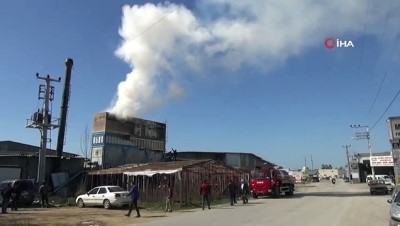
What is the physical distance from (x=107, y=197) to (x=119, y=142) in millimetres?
23242

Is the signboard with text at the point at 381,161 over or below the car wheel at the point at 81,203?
over

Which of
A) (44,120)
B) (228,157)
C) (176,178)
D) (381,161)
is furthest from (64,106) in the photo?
(381,161)

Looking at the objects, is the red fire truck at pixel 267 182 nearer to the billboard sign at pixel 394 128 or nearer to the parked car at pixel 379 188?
the parked car at pixel 379 188

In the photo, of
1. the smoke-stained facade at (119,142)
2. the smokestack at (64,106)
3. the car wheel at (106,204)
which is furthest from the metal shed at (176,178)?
the smoke-stained facade at (119,142)

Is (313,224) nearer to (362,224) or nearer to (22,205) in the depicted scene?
(362,224)

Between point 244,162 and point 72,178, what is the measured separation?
36.9 m

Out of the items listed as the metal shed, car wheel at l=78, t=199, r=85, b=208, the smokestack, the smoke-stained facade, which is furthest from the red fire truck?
the smokestack

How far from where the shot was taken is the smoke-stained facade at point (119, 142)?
162 feet

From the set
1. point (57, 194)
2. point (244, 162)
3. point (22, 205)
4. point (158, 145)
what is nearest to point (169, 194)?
point (22, 205)

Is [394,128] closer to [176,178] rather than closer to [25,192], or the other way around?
[176,178]

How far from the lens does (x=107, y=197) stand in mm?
29469

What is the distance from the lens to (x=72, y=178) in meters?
40.9

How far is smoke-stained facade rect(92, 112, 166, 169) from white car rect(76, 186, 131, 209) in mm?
15897

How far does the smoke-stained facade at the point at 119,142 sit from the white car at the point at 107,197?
626 inches
